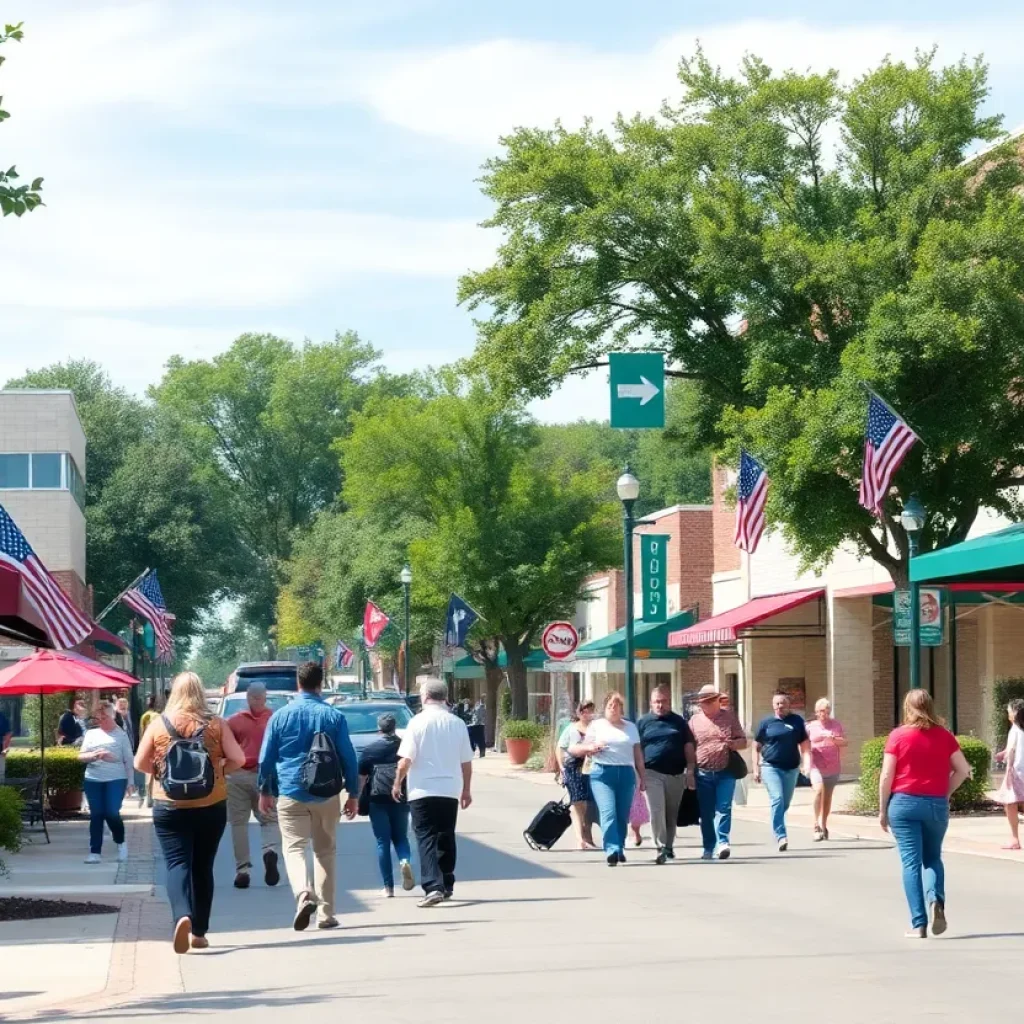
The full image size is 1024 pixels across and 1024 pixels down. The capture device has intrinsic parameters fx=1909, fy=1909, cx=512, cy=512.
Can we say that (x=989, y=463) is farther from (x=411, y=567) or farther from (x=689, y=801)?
(x=411, y=567)

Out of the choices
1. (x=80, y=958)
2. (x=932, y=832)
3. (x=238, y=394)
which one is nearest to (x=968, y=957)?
(x=932, y=832)

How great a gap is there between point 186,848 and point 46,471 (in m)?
51.3

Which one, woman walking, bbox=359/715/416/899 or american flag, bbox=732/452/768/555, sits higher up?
american flag, bbox=732/452/768/555

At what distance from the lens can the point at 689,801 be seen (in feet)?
64.2

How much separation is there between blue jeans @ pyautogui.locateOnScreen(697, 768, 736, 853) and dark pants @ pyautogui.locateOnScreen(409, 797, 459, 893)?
4.77 meters

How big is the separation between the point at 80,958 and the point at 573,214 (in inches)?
785

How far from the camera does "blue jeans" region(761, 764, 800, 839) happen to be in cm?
2041

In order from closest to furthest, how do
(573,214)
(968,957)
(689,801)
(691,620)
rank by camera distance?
(968,957)
(689,801)
(573,214)
(691,620)

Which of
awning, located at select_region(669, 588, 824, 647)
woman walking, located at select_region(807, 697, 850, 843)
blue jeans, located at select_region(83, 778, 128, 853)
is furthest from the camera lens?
awning, located at select_region(669, 588, 824, 647)

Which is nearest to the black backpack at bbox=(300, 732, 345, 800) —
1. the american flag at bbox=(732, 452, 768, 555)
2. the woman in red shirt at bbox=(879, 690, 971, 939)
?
the woman in red shirt at bbox=(879, 690, 971, 939)

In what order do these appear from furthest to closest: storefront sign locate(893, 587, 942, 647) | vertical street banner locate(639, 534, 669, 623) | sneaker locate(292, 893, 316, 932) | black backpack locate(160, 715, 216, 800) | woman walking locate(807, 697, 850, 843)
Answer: vertical street banner locate(639, 534, 669, 623) < storefront sign locate(893, 587, 942, 647) < woman walking locate(807, 697, 850, 843) < sneaker locate(292, 893, 316, 932) < black backpack locate(160, 715, 216, 800)

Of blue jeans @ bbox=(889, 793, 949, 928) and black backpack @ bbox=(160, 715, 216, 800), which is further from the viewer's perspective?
blue jeans @ bbox=(889, 793, 949, 928)

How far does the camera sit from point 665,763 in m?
19.2

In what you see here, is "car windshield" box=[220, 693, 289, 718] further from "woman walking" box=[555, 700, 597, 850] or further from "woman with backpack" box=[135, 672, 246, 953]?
"woman with backpack" box=[135, 672, 246, 953]
